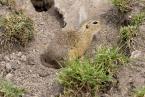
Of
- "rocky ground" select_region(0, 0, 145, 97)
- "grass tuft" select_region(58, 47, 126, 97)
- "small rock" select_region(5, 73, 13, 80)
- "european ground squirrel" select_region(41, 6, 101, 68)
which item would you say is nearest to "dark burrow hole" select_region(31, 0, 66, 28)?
"rocky ground" select_region(0, 0, 145, 97)

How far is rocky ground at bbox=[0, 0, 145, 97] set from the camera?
5.78 meters

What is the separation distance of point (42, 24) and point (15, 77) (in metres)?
1.23

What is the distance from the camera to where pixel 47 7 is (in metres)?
7.31

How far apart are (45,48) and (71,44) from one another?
461 mm

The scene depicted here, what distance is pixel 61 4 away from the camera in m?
7.09

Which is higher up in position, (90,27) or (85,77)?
(90,27)

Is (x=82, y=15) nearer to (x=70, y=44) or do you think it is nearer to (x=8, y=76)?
(x=70, y=44)

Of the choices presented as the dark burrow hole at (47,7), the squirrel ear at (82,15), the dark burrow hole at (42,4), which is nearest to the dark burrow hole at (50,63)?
the squirrel ear at (82,15)

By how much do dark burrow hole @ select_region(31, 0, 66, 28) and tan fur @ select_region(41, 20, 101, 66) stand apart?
0.72 metres

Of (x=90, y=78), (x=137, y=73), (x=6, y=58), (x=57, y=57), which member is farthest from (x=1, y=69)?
(x=137, y=73)

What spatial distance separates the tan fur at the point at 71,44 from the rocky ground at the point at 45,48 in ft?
0.41

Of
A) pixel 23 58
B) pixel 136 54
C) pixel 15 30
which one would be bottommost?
pixel 23 58

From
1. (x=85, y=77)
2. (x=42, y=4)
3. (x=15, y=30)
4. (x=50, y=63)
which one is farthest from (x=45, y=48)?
(x=85, y=77)

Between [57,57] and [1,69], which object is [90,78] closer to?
[57,57]
